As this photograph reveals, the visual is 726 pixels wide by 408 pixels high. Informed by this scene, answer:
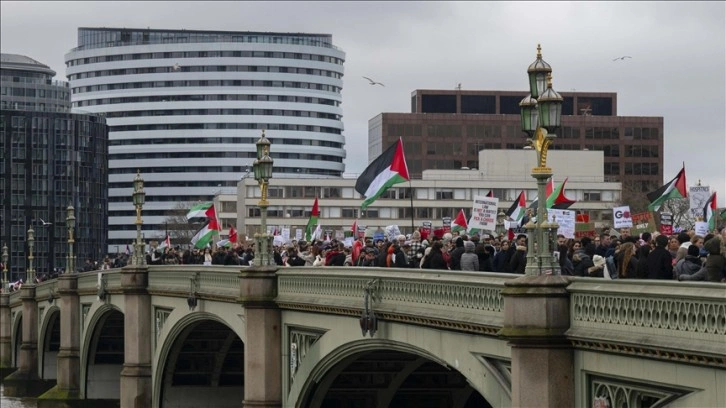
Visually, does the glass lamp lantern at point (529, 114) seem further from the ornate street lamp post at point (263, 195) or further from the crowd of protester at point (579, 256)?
the ornate street lamp post at point (263, 195)

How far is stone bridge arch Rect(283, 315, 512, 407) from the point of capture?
23.2 metres

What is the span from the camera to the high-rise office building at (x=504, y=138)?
15925 centimetres

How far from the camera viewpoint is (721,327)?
55.3 ft

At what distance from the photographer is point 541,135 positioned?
21.0 metres

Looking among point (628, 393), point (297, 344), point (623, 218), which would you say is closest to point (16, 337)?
point (297, 344)

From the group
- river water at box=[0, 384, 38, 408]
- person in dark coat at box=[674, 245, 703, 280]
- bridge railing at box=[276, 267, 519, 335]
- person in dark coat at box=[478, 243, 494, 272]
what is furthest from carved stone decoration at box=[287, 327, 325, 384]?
river water at box=[0, 384, 38, 408]

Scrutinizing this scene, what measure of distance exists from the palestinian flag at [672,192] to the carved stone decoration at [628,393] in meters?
18.3

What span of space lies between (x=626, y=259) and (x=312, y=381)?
11.8 metres

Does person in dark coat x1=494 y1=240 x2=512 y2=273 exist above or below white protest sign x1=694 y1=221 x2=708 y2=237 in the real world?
below

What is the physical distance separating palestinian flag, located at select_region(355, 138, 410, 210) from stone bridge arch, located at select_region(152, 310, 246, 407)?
11439 mm

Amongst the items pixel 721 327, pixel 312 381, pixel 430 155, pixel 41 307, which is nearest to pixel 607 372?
pixel 721 327

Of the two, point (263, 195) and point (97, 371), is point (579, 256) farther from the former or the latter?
point (97, 371)

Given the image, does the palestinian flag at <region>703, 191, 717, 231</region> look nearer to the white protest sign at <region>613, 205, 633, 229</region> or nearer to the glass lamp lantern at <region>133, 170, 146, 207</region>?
the white protest sign at <region>613, 205, 633, 229</region>

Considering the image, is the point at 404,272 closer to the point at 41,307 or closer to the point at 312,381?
the point at 312,381
